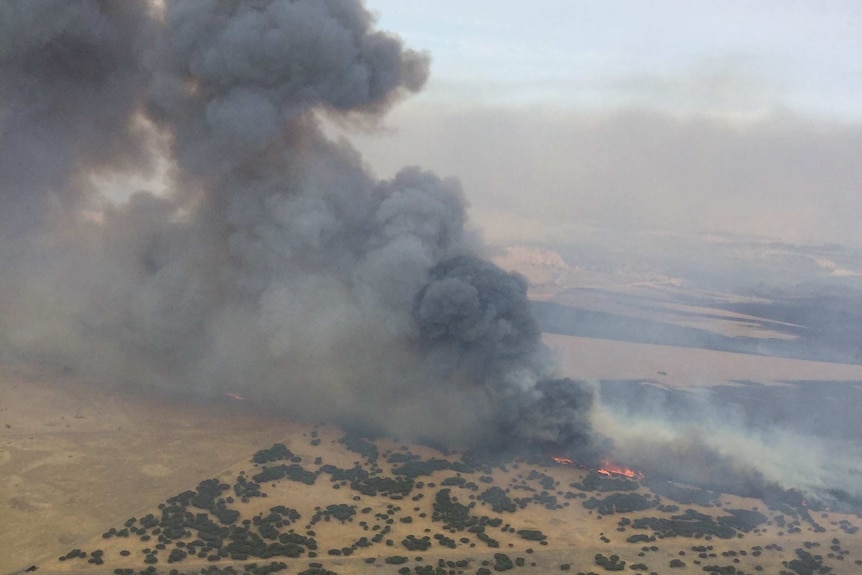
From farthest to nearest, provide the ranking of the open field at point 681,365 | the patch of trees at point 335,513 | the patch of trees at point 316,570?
the open field at point 681,365 < the patch of trees at point 335,513 < the patch of trees at point 316,570

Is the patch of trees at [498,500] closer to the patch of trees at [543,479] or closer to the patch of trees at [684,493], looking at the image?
the patch of trees at [543,479]

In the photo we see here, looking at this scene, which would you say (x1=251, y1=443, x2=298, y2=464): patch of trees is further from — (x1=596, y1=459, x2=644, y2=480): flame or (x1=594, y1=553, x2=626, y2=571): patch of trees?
(x1=594, y1=553, x2=626, y2=571): patch of trees

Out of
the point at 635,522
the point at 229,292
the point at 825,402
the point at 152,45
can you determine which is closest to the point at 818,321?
the point at 825,402

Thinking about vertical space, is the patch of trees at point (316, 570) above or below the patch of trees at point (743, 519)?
below

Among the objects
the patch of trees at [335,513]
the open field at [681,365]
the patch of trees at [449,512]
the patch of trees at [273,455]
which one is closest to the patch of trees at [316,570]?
the patch of trees at [335,513]

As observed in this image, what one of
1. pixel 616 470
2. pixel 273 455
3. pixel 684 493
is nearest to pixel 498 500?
pixel 616 470

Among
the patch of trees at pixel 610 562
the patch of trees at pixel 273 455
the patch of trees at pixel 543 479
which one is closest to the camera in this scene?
the patch of trees at pixel 610 562

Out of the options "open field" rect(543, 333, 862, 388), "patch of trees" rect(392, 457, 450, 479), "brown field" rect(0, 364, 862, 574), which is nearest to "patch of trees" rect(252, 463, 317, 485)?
"brown field" rect(0, 364, 862, 574)

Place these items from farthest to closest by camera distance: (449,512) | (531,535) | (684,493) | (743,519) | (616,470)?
(616,470) < (684,493) < (743,519) < (449,512) < (531,535)

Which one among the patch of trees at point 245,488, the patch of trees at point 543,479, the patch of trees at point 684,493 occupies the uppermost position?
the patch of trees at point 684,493

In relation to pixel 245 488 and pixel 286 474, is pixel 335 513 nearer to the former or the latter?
pixel 245 488
